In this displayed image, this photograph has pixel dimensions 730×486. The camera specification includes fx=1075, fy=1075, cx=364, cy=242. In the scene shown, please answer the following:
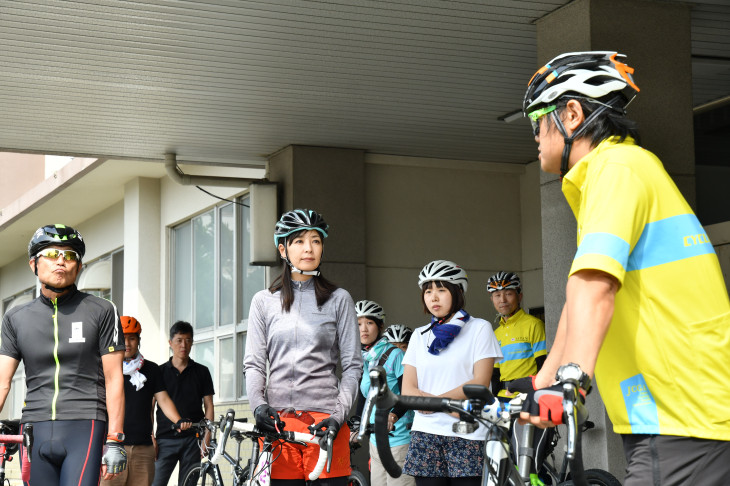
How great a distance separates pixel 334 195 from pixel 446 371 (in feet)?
23.7

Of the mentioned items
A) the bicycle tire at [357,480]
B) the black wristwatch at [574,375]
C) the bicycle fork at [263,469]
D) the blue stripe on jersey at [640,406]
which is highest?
the black wristwatch at [574,375]

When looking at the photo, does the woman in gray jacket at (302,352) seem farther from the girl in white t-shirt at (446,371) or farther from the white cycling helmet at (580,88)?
the white cycling helmet at (580,88)

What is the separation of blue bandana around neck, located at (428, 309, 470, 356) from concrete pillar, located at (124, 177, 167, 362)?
13923 millimetres

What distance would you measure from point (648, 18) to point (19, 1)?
16.3 ft

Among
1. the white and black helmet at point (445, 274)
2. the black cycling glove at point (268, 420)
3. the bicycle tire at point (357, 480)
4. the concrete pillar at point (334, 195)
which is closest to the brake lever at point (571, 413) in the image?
the black cycling glove at point (268, 420)

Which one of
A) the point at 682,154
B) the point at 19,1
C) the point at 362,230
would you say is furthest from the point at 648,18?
the point at 362,230

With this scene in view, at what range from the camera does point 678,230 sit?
8.47ft

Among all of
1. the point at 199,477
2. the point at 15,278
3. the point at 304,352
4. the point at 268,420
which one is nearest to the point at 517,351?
the point at 199,477

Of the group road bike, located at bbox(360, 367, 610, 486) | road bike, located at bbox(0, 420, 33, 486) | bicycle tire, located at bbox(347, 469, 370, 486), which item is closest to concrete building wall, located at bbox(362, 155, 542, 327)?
bicycle tire, located at bbox(347, 469, 370, 486)

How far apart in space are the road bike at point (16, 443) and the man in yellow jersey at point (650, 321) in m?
3.71

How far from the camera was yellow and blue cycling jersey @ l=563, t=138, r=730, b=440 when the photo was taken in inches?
98.1

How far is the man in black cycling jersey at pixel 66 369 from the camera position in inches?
220

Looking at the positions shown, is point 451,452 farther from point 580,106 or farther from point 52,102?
point 52,102

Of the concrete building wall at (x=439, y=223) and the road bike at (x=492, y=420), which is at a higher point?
the concrete building wall at (x=439, y=223)
